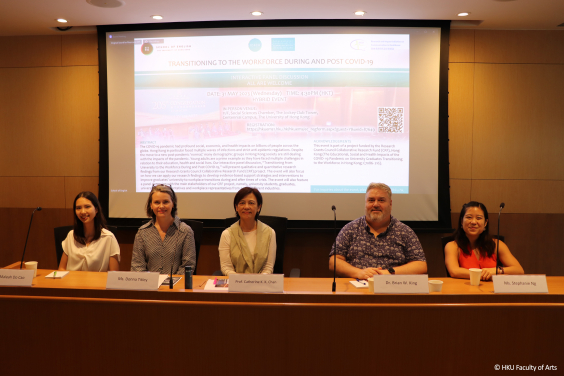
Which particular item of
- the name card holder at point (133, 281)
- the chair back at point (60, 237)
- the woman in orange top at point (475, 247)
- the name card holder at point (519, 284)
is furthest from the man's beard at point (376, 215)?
the chair back at point (60, 237)

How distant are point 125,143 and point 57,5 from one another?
1.27 meters

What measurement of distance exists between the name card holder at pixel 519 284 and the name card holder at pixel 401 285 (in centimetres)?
34

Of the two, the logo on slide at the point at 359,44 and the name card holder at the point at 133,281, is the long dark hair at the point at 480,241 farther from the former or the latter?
the name card holder at the point at 133,281

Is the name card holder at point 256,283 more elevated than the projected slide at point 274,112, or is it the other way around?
the projected slide at point 274,112

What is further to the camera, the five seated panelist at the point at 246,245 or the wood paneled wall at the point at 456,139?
the wood paneled wall at the point at 456,139

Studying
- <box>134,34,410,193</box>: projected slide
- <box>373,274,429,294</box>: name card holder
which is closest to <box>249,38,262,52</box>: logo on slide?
<box>134,34,410,193</box>: projected slide

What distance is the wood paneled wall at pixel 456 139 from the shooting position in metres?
3.59

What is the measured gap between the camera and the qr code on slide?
140 inches

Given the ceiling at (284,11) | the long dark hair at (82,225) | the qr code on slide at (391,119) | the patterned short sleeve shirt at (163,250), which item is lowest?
the patterned short sleeve shirt at (163,250)

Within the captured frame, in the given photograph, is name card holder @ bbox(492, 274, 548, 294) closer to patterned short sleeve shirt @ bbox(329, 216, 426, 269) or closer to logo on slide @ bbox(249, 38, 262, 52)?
patterned short sleeve shirt @ bbox(329, 216, 426, 269)

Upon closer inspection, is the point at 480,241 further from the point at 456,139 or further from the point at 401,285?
the point at 456,139

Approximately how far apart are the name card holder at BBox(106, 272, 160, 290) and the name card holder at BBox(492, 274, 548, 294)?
5.41 feet

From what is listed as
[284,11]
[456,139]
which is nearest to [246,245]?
[284,11]

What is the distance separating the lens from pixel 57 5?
10.1 feet
